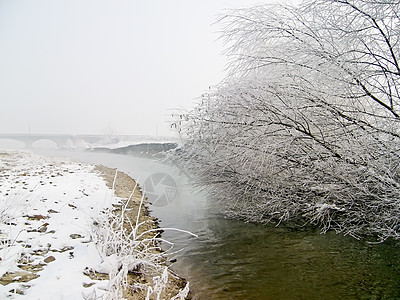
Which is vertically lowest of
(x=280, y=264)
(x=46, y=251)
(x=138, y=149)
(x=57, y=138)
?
(x=280, y=264)

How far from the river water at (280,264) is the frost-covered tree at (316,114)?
630mm

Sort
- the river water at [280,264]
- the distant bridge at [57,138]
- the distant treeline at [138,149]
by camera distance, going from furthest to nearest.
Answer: the distant bridge at [57,138] < the distant treeline at [138,149] < the river water at [280,264]

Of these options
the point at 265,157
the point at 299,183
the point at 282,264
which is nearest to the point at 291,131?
the point at 265,157

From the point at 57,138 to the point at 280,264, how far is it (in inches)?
2852

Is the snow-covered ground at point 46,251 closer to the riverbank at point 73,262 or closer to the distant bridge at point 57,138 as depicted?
the riverbank at point 73,262

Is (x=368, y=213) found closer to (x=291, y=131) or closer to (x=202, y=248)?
(x=291, y=131)

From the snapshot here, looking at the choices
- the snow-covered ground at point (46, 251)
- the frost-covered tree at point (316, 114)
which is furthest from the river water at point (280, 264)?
the snow-covered ground at point (46, 251)

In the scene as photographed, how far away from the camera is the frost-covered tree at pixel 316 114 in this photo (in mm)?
6121

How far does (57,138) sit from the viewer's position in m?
70.1

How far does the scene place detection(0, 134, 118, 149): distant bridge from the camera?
64.3 m

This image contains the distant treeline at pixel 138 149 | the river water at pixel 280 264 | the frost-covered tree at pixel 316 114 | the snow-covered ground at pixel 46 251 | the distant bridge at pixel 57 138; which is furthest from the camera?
the distant bridge at pixel 57 138

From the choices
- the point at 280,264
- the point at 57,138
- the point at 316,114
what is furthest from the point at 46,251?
the point at 57,138

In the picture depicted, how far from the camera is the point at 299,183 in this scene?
7.77m

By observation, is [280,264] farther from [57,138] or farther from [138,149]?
[57,138]
